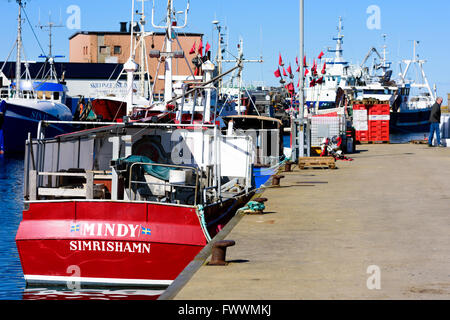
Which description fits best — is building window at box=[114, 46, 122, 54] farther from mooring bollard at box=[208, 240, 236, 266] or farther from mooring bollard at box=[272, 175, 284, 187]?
mooring bollard at box=[208, 240, 236, 266]

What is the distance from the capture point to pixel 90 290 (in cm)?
1289

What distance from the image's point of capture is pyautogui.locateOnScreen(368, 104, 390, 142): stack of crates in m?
43.6

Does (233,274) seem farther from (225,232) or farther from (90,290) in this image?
(90,290)

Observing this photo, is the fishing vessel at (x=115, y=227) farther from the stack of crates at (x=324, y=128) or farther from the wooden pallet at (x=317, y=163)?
the stack of crates at (x=324, y=128)

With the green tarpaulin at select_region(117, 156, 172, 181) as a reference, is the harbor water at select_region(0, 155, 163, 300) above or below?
below

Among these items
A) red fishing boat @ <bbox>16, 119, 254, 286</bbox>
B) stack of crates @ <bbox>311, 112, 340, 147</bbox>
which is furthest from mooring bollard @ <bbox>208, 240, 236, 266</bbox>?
stack of crates @ <bbox>311, 112, 340, 147</bbox>

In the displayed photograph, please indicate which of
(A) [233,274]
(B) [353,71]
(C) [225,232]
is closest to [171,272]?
(C) [225,232]

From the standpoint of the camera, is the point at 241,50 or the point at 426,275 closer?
the point at 426,275

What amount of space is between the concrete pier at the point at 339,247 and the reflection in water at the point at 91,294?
1.95 metres

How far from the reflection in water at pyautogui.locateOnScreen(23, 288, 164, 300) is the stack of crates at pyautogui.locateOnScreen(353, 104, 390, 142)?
3212 centimetres

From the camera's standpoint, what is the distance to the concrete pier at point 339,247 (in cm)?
783

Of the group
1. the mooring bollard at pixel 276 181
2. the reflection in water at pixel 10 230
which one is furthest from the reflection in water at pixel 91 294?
the mooring bollard at pixel 276 181
